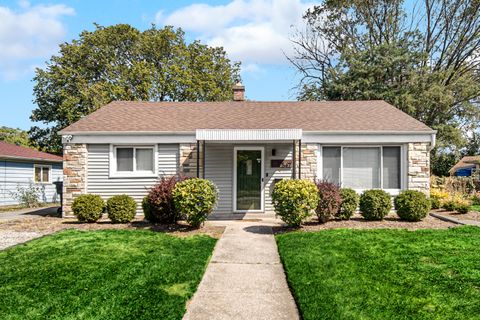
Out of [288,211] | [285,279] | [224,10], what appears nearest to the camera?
[285,279]

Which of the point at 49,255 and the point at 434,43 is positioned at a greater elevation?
the point at 434,43

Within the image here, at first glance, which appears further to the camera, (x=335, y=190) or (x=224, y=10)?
(x=224, y=10)

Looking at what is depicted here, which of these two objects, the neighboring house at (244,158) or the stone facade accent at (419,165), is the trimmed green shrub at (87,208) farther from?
the stone facade accent at (419,165)

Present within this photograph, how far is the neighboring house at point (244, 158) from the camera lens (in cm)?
1159

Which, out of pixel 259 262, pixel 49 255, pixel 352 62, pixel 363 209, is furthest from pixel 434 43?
pixel 49 255

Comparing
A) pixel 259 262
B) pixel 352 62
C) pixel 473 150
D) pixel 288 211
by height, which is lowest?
pixel 259 262

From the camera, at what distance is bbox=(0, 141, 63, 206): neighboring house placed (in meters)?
17.8

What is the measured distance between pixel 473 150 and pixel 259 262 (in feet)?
139

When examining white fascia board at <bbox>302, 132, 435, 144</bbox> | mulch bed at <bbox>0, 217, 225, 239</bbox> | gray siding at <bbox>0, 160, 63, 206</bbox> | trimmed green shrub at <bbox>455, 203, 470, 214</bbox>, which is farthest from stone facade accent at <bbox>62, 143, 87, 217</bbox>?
trimmed green shrub at <bbox>455, 203, 470, 214</bbox>

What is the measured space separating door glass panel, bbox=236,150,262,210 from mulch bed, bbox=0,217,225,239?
2.47 meters

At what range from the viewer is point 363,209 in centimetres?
1018

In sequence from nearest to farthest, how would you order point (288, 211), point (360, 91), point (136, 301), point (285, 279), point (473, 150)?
1. point (136, 301)
2. point (285, 279)
3. point (288, 211)
4. point (360, 91)
5. point (473, 150)

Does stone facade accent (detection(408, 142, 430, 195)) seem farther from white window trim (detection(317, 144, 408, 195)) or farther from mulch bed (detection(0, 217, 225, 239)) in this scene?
mulch bed (detection(0, 217, 225, 239))

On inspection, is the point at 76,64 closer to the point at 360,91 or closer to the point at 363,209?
the point at 360,91
